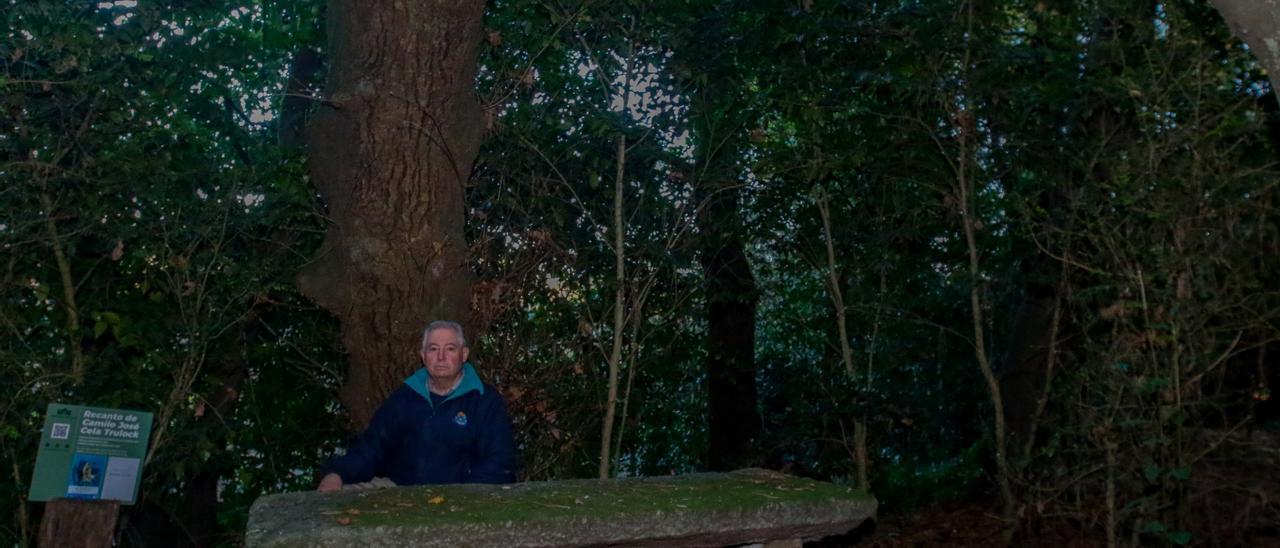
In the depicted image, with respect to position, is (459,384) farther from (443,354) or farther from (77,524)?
(77,524)

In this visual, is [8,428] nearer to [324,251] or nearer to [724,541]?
[324,251]

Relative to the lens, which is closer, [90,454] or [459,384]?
[90,454]

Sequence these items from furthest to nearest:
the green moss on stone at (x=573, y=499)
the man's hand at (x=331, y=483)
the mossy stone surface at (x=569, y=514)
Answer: the man's hand at (x=331, y=483) < the green moss on stone at (x=573, y=499) < the mossy stone surface at (x=569, y=514)

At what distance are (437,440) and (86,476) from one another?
4.89 ft

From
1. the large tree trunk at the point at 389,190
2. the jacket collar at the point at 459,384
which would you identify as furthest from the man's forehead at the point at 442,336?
the large tree trunk at the point at 389,190

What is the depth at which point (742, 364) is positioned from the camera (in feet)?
29.3

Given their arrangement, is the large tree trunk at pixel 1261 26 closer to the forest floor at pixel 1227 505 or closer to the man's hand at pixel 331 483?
the forest floor at pixel 1227 505

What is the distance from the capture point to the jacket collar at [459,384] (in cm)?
555

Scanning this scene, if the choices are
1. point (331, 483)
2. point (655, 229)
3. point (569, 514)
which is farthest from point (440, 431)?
point (655, 229)

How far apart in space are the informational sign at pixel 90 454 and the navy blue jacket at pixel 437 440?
2.92ft

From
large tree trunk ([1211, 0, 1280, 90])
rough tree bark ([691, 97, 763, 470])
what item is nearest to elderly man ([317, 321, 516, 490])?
rough tree bark ([691, 97, 763, 470])

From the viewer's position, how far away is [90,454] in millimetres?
4859

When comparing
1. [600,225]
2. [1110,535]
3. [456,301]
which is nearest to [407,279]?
[456,301]

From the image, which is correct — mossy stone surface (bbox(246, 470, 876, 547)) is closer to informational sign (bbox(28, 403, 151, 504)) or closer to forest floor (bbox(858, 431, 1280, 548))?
informational sign (bbox(28, 403, 151, 504))
